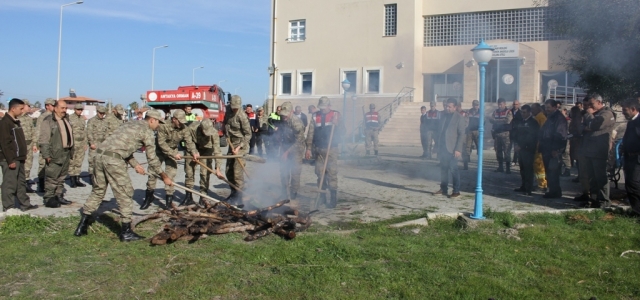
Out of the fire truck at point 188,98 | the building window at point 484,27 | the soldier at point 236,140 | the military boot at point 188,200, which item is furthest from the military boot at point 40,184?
the building window at point 484,27

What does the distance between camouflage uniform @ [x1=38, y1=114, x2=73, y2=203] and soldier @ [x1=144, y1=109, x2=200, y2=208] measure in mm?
1452

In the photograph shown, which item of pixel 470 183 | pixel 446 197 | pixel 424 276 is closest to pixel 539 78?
pixel 470 183

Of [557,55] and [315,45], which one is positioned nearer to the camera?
[557,55]

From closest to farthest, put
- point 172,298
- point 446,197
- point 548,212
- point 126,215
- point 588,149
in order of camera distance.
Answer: point 172,298
point 126,215
point 548,212
point 588,149
point 446,197

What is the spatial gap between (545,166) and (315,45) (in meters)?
22.9

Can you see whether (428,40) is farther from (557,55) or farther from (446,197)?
(446,197)

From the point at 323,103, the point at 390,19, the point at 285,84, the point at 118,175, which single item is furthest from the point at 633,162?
the point at 285,84

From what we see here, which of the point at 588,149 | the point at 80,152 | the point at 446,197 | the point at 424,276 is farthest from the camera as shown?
the point at 80,152

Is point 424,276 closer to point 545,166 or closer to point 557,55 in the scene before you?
point 545,166

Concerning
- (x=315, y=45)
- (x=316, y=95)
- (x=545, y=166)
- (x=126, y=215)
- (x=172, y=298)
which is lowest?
(x=172, y=298)

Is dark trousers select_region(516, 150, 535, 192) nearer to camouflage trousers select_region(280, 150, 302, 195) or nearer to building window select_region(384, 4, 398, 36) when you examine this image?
camouflage trousers select_region(280, 150, 302, 195)

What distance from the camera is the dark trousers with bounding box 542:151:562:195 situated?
29.6ft

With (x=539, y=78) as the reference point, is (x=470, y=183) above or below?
below

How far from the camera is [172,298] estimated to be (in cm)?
447
